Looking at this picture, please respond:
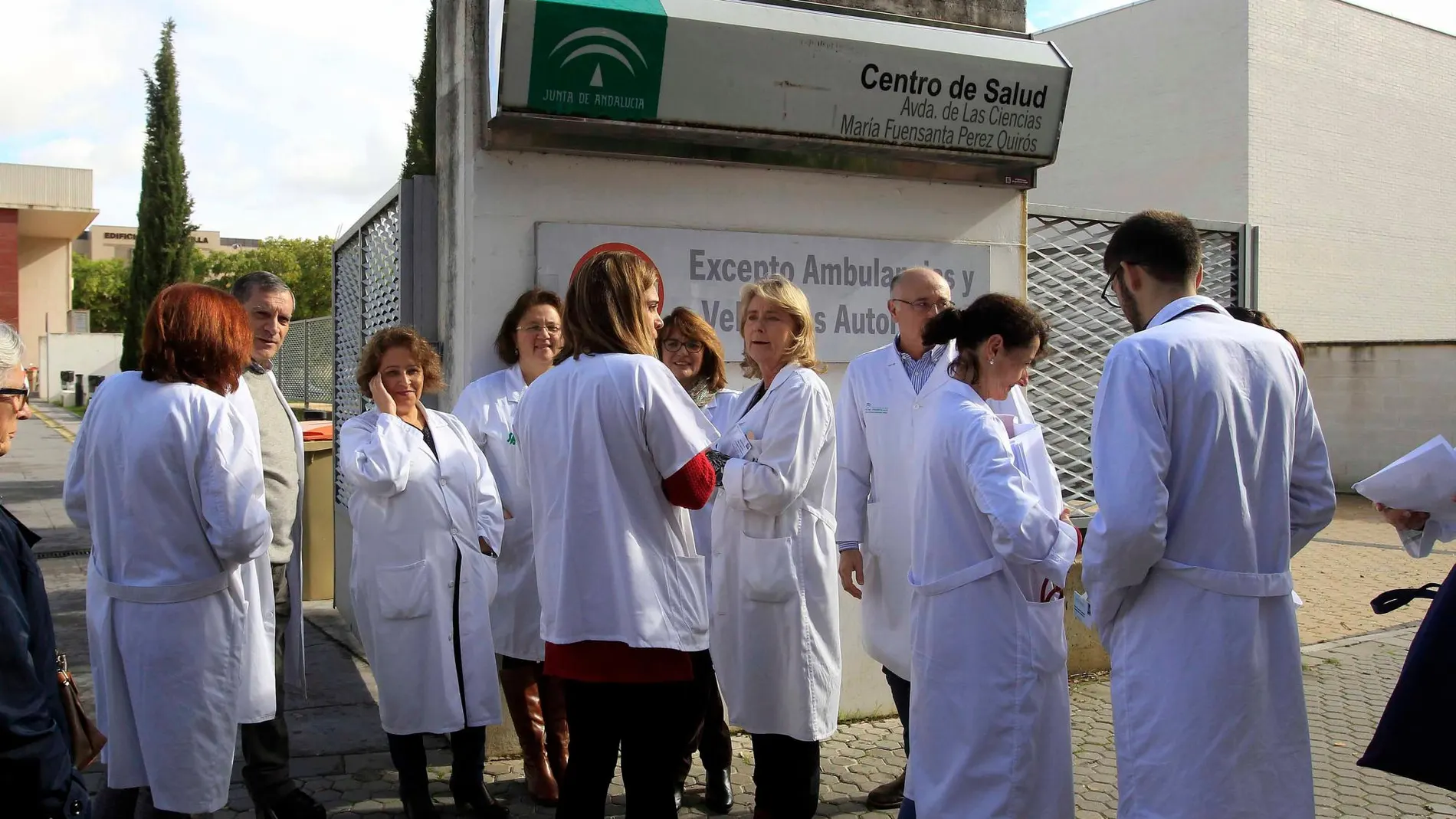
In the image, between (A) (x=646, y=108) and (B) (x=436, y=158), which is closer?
(A) (x=646, y=108)

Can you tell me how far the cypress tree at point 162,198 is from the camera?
26.6m

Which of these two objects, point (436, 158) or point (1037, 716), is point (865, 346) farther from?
point (1037, 716)

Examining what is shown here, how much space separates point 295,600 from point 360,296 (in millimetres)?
2873

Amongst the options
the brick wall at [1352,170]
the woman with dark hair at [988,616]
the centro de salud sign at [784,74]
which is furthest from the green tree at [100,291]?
the woman with dark hair at [988,616]

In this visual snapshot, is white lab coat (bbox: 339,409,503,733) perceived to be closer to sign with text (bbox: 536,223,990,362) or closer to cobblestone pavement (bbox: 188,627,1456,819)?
cobblestone pavement (bbox: 188,627,1456,819)

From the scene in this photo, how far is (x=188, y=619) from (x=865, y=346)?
3.33 metres

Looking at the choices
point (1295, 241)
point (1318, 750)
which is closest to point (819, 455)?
point (1318, 750)

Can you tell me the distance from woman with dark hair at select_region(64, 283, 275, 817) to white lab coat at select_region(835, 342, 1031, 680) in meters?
2.21

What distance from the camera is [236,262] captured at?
191 ft

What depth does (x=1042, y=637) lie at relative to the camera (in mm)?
3295

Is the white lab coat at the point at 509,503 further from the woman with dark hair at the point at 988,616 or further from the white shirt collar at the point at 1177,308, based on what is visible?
the white shirt collar at the point at 1177,308

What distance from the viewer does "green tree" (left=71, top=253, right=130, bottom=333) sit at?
223 ft

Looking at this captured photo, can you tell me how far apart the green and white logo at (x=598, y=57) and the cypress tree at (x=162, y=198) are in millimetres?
24432

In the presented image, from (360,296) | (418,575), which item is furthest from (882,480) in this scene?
(360,296)
